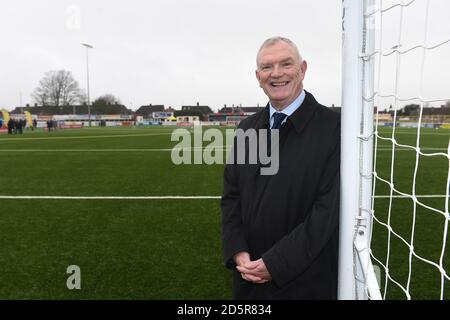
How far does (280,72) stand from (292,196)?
598 mm

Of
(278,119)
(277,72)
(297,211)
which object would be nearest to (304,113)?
(278,119)

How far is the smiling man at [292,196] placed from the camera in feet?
5.70

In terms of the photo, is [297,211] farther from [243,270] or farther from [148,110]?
[148,110]

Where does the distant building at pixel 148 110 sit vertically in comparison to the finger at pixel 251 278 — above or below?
above

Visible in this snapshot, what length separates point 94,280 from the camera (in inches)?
129

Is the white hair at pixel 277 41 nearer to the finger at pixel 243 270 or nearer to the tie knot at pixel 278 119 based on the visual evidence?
the tie knot at pixel 278 119

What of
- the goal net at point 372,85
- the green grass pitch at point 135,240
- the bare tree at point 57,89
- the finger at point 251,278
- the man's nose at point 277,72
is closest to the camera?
the goal net at point 372,85

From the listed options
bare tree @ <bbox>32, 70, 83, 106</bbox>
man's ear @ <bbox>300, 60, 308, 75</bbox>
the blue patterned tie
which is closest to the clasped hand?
the blue patterned tie

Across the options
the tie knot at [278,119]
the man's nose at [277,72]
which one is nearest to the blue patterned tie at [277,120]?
the tie knot at [278,119]

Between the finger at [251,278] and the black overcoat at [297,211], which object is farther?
the finger at [251,278]

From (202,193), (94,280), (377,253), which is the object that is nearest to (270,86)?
(94,280)

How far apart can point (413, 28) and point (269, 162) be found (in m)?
1.00

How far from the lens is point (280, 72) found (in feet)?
5.83
